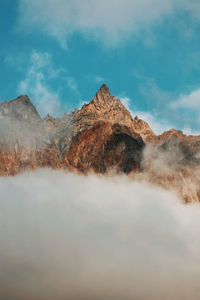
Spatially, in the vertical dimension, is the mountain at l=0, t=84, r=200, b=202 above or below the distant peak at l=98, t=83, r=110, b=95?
below

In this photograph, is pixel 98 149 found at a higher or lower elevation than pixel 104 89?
lower

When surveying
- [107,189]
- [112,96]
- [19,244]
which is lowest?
[19,244]

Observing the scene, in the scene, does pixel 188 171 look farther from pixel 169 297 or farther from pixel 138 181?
pixel 169 297

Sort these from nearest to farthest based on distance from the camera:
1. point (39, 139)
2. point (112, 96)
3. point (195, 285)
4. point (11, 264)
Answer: point (195, 285)
point (11, 264)
point (39, 139)
point (112, 96)

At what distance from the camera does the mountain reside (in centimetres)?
15088

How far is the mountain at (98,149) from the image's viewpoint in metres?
151

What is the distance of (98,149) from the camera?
152 metres

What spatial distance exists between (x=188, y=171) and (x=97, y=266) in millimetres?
46948

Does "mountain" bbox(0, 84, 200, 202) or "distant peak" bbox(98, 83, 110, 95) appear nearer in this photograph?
"mountain" bbox(0, 84, 200, 202)

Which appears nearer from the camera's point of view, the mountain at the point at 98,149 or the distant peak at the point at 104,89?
the mountain at the point at 98,149

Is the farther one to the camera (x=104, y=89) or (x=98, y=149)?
Answer: (x=104, y=89)

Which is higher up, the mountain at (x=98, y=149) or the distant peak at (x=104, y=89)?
the distant peak at (x=104, y=89)

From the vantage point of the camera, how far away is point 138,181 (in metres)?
151

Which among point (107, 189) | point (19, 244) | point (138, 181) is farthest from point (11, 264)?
point (138, 181)
